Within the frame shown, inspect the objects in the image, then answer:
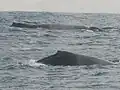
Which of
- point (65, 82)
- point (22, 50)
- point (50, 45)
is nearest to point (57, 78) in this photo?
point (65, 82)

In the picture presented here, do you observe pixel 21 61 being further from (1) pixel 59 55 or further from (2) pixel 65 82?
(2) pixel 65 82

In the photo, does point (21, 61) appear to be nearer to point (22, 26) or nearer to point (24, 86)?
point (24, 86)

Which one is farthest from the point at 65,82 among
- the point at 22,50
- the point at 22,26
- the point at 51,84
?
the point at 22,26

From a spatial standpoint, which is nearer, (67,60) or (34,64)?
(67,60)

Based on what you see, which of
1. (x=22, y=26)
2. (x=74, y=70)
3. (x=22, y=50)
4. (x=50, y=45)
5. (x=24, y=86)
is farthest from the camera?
(x=22, y=26)

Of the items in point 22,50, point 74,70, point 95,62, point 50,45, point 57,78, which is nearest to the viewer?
point 57,78

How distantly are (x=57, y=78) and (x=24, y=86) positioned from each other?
2.72 meters

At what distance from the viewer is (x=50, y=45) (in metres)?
39.1

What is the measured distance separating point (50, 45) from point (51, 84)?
18.2 meters

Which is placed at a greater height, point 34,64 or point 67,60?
point 67,60

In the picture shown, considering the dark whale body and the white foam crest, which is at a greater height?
the dark whale body

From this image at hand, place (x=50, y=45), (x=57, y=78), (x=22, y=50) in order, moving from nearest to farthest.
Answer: (x=57, y=78) → (x=22, y=50) → (x=50, y=45)

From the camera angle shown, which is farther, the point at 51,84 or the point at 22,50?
the point at 22,50

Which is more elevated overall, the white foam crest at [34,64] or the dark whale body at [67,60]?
the dark whale body at [67,60]
